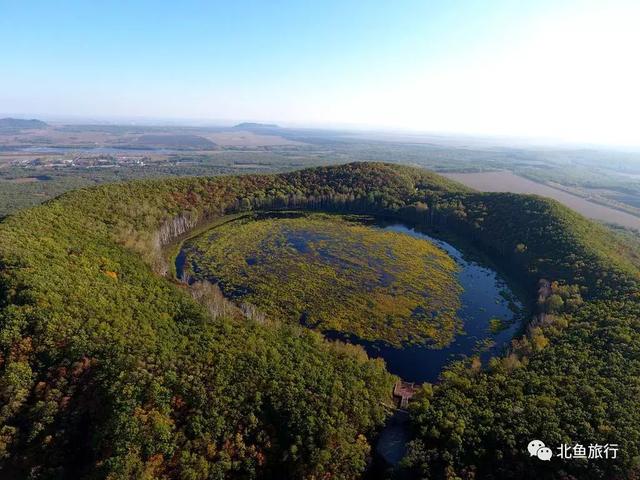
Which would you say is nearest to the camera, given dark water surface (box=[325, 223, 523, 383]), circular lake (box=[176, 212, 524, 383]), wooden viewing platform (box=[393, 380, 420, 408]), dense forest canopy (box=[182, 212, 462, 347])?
wooden viewing platform (box=[393, 380, 420, 408])

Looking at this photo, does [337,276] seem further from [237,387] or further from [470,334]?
[237,387]

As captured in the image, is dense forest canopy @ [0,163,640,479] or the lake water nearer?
dense forest canopy @ [0,163,640,479]

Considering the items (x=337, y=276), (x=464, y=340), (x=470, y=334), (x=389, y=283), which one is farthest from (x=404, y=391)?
(x=337, y=276)

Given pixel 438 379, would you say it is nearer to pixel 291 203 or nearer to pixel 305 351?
pixel 305 351

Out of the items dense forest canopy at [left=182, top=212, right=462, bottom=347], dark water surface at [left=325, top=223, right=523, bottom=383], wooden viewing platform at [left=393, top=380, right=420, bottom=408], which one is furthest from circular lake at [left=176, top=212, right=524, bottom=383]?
wooden viewing platform at [left=393, top=380, right=420, bottom=408]

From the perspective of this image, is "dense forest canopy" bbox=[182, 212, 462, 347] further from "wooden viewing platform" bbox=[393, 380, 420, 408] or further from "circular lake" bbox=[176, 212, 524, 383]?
"wooden viewing platform" bbox=[393, 380, 420, 408]

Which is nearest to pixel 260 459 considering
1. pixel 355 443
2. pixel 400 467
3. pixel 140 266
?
pixel 355 443
